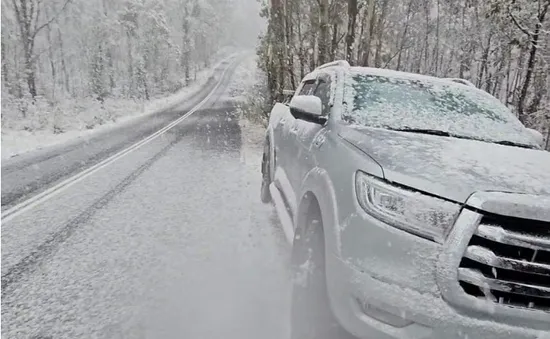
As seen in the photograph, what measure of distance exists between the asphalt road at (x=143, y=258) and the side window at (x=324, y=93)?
5.74 ft

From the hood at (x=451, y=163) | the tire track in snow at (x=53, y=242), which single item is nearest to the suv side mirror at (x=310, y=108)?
the hood at (x=451, y=163)

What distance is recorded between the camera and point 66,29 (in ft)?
161

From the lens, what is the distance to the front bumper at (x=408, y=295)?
174 cm

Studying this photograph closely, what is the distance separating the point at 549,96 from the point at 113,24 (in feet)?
126

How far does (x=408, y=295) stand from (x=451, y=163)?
805 millimetres

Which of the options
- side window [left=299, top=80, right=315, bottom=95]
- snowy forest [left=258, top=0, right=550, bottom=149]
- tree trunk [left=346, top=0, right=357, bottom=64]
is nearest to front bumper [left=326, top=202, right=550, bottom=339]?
side window [left=299, top=80, right=315, bottom=95]

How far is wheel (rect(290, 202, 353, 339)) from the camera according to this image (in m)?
2.49

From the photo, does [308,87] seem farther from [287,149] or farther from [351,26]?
[351,26]

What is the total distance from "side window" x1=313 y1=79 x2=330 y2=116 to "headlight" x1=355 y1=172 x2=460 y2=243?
4.53 ft

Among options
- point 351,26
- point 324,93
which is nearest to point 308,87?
point 324,93

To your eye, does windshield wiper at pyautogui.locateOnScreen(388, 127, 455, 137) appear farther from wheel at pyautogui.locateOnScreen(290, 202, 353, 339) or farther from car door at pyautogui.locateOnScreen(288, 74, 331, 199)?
wheel at pyautogui.locateOnScreen(290, 202, 353, 339)

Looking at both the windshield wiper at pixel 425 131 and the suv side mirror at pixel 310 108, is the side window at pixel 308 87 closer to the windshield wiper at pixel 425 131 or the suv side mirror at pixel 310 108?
the suv side mirror at pixel 310 108

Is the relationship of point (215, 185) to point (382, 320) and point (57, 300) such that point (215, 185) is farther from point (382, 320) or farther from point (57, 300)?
point (382, 320)

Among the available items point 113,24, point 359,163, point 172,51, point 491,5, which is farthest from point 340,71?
point 172,51
